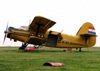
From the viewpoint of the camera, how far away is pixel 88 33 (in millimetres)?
35250

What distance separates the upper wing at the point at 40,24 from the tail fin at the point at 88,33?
722cm

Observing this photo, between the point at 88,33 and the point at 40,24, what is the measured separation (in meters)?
9.14

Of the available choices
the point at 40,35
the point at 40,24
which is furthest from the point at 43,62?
the point at 40,35

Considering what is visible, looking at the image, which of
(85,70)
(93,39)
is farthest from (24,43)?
(85,70)

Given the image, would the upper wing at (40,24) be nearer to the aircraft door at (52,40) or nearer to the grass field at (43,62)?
the aircraft door at (52,40)

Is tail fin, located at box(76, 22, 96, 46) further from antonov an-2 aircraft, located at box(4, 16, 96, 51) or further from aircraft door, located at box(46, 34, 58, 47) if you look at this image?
aircraft door, located at box(46, 34, 58, 47)

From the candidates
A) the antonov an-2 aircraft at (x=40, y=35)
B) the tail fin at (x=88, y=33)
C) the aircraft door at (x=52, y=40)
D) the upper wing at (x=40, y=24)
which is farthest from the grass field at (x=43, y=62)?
the tail fin at (x=88, y=33)

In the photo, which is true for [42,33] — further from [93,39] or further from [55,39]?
[93,39]

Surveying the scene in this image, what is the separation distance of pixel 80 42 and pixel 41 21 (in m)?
8.59

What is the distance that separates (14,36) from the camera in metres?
29.7

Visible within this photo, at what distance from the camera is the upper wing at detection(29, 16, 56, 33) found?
27.7 meters

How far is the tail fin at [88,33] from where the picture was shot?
34969 mm

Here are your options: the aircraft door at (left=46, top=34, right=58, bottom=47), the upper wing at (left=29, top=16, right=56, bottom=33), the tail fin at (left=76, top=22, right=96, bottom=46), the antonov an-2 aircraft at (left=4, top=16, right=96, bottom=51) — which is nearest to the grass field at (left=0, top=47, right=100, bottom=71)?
the upper wing at (left=29, top=16, right=56, bottom=33)

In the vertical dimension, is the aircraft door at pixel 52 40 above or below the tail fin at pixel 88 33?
below
